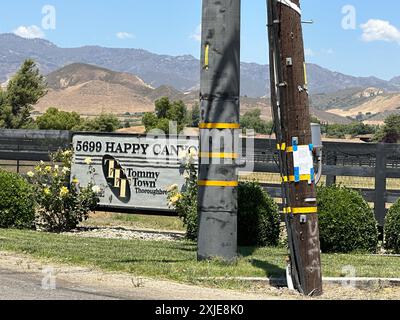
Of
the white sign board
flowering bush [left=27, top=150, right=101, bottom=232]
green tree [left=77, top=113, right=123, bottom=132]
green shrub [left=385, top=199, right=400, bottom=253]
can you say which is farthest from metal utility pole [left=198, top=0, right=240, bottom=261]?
green tree [left=77, top=113, right=123, bottom=132]

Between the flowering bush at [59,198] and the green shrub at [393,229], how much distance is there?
6143mm

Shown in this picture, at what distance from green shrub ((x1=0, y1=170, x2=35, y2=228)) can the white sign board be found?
2.06 metres

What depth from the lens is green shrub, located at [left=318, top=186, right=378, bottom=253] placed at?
486 inches

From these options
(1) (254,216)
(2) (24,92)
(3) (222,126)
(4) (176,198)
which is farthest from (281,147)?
(2) (24,92)

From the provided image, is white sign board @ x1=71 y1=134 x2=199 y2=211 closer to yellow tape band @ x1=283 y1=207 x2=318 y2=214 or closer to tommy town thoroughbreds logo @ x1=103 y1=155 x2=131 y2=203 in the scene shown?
tommy town thoroughbreds logo @ x1=103 y1=155 x2=131 y2=203

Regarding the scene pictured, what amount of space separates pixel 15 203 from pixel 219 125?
603 cm

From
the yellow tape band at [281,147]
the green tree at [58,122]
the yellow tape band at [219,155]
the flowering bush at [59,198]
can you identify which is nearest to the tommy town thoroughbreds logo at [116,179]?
the flowering bush at [59,198]

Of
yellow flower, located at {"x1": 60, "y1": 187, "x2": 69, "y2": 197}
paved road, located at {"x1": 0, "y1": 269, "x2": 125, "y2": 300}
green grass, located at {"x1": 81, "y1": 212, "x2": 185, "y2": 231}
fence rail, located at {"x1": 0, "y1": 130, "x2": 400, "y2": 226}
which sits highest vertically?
fence rail, located at {"x1": 0, "y1": 130, "x2": 400, "y2": 226}

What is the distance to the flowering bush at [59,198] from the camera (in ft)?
48.3
